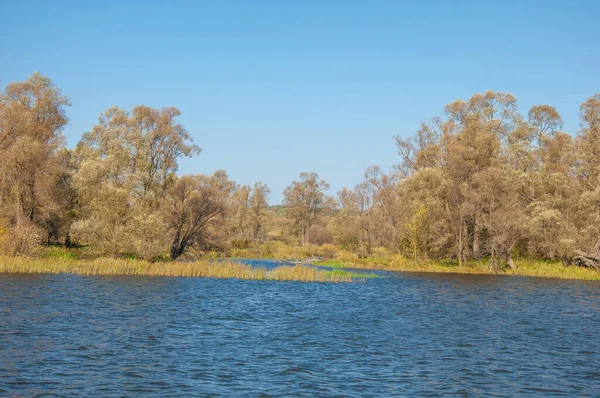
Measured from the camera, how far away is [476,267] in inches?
2169

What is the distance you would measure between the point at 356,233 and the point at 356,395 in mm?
60296

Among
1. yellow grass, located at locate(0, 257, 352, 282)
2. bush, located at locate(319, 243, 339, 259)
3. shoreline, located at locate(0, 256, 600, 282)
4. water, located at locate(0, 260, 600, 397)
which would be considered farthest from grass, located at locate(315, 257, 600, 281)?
water, located at locate(0, 260, 600, 397)

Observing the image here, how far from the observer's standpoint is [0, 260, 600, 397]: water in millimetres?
13781

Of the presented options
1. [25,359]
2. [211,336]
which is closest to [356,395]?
[211,336]

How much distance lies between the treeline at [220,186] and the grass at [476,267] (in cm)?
137

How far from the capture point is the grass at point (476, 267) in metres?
48.9

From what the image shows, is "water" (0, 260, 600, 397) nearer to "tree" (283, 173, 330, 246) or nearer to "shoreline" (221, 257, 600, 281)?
"shoreline" (221, 257, 600, 281)

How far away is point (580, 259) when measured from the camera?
50.7 m

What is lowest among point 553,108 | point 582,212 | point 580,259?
point 580,259

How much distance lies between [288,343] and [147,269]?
25.7 m

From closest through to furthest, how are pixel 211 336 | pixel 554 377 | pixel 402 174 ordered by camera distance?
pixel 554 377
pixel 211 336
pixel 402 174

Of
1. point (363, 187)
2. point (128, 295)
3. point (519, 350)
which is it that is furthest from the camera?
Answer: point (363, 187)

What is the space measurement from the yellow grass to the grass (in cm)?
1445

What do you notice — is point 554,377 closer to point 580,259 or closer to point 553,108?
point 580,259
